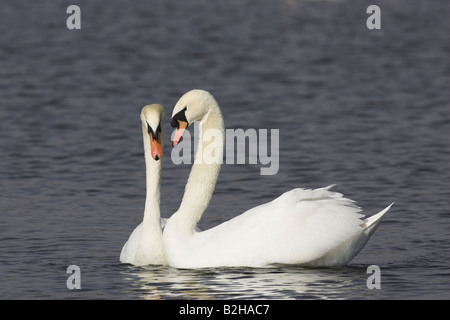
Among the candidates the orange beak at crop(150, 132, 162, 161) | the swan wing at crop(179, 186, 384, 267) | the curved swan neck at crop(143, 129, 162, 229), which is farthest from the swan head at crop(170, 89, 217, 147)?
the swan wing at crop(179, 186, 384, 267)

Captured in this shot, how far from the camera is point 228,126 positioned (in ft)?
63.2

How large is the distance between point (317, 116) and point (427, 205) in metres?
6.35

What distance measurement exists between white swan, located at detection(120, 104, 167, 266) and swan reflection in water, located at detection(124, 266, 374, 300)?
0.58 ft

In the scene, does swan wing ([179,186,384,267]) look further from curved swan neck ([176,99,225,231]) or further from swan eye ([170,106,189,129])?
swan eye ([170,106,189,129])

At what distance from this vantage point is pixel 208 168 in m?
11.7

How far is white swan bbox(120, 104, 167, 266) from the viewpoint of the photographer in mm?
11234

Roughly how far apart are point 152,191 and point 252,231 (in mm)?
1515

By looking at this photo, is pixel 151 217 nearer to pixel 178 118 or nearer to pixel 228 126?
pixel 178 118

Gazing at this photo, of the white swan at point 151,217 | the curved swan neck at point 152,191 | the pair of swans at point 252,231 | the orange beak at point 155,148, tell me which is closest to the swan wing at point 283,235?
the pair of swans at point 252,231

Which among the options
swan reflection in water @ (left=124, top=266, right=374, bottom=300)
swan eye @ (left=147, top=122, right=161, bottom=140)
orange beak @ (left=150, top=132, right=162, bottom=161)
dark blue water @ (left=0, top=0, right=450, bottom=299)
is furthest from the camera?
swan eye @ (left=147, top=122, right=161, bottom=140)

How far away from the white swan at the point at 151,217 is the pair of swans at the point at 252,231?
0.01 metres

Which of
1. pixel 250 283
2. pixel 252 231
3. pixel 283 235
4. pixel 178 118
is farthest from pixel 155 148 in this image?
pixel 250 283

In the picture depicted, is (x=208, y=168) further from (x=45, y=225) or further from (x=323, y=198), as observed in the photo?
(x=45, y=225)

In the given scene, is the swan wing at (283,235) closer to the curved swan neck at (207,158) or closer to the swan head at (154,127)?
the curved swan neck at (207,158)
